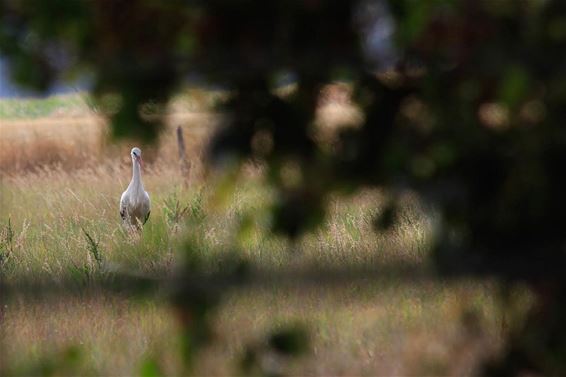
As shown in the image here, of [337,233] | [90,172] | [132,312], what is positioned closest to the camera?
[132,312]

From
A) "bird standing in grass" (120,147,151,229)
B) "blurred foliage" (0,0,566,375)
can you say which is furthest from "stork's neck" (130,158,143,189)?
"blurred foliage" (0,0,566,375)

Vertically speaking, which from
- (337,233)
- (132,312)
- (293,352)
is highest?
(293,352)

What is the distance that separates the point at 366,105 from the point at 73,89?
67 cm

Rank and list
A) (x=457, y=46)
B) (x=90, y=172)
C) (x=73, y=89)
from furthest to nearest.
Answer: (x=90, y=172) → (x=73, y=89) → (x=457, y=46)

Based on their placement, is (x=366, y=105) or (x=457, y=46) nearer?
(x=457, y=46)

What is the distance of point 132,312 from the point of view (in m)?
4.89

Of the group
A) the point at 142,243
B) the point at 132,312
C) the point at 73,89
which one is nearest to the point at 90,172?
the point at 142,243

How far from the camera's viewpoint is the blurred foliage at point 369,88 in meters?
2.15

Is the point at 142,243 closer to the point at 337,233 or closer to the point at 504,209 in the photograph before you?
the point at 337,233

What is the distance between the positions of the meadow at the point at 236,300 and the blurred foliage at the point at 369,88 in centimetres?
10

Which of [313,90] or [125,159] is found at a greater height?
[313,90]

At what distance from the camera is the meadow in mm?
2430

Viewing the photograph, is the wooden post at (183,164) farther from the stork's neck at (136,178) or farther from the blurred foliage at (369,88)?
the blurred foliage at (369,88)

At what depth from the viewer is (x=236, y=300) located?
3990mm
